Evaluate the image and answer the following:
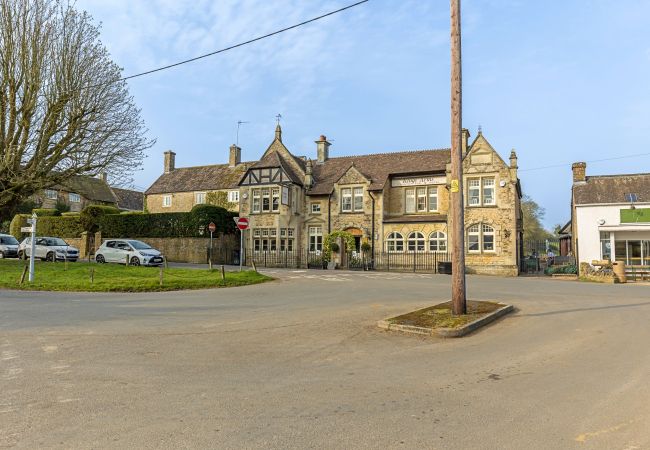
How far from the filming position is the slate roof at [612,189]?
30.5 metres

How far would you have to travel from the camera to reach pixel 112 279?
63.8 feet

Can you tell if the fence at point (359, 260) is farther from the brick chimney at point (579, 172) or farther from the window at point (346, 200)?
the brick chimney at point (579, 172)

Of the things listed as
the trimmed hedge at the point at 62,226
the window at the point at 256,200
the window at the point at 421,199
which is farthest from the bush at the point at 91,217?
the window at the point at 421,199

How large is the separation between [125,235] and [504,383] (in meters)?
39.5

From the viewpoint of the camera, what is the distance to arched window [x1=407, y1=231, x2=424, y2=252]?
34.5m

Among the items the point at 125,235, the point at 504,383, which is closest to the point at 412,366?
the point at 504,383

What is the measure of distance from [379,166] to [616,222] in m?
17.6

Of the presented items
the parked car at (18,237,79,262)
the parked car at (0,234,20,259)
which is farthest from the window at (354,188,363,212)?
the parked car at (0,234,20,259)

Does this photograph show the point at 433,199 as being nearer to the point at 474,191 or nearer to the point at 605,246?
the point at 474,191

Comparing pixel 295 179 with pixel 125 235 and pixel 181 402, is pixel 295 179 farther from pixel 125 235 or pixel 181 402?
pixel 181 402

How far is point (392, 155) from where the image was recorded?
130 feet

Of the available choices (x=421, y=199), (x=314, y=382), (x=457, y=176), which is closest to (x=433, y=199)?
(x=421, y=199)

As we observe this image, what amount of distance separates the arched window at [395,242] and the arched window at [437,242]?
223cm

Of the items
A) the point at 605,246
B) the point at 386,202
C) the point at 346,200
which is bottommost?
the point at 605,246
